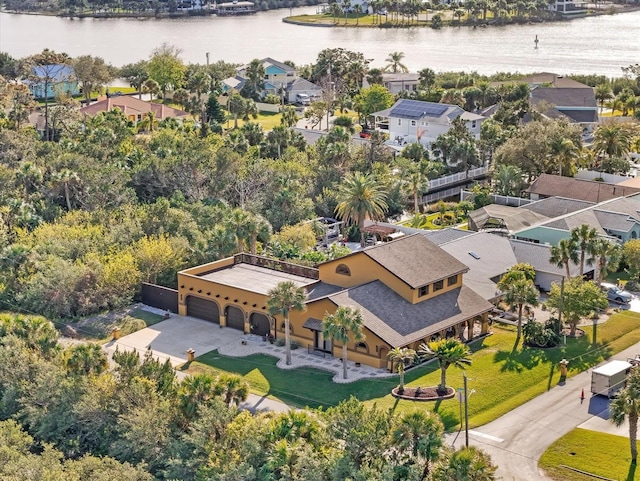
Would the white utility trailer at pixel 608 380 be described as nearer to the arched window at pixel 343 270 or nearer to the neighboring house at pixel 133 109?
the arched window at pixel 343 270

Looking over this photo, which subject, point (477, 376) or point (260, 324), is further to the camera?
point (260, 324)

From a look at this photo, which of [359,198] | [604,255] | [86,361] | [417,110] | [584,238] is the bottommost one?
[86,361]

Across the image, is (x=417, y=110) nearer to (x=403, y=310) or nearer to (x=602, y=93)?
(x=602, y=93)

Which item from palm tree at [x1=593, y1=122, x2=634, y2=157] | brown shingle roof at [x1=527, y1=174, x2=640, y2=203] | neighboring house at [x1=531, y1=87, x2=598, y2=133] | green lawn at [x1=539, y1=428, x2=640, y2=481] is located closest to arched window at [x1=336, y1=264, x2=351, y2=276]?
green lawn at [x1=539, y1=428, x2=640, y2=481]

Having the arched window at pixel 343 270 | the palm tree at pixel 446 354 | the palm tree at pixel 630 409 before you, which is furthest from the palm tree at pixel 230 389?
the palm tree at pixel 630 409

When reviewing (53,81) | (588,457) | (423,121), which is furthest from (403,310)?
(53,81)

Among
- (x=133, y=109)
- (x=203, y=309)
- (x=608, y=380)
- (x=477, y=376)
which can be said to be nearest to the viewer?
(x=608, y=380)

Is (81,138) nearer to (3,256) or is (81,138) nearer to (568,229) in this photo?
(3,256)
